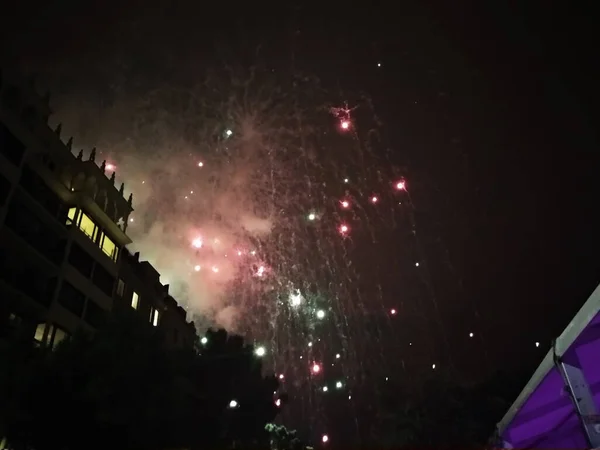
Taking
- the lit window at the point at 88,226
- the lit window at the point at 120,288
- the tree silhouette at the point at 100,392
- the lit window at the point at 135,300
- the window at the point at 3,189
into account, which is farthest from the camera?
the lit window at the point at 135,300

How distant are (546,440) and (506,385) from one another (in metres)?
17.7

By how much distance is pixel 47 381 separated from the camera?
13.8 m

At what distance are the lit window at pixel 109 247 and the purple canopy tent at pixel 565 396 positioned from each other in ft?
83.0

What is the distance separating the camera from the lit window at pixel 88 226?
27.7 m

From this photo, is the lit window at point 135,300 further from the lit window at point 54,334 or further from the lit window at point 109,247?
the lit window at point 54,334

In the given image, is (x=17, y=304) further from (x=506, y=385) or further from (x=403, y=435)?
(x=506, y=385)

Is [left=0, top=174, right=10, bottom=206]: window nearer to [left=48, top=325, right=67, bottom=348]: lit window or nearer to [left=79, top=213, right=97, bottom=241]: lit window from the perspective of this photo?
[left=79, top=213, right=97, bottom=241]: lit window

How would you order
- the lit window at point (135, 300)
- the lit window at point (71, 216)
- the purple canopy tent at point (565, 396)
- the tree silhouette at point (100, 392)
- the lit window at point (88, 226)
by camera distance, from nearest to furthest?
the purple canopy tent at point (565, 396), the tree silhouette at point (100, 392), the lit window at point (71, 216), the lit window at point (88, 226), the lit window at point (135, 300)

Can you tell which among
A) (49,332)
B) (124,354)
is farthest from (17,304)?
(124,354)

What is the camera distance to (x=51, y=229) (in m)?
25.4

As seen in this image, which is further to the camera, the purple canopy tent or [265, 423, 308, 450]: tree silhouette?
[265, 423, 308, 450]: tree silhouette

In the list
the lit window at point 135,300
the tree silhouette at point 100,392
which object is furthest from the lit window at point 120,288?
the tree silhouette at point 100,392

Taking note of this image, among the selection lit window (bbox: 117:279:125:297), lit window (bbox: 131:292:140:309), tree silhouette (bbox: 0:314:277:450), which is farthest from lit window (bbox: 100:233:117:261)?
tree silhouette (bbox: 0:314:277:450)

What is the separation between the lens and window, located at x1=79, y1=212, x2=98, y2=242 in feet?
90.9
